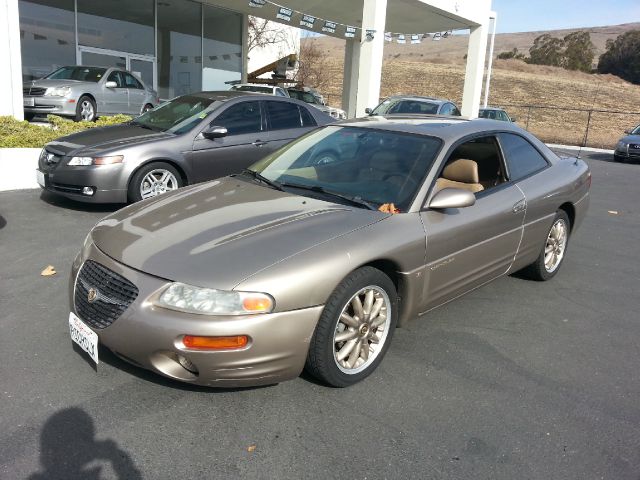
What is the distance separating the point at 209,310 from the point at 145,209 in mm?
1283

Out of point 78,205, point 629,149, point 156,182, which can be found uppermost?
point 629,149

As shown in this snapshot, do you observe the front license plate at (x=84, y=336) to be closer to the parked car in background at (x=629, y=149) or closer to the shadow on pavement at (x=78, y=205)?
the shadow on pavement at (x=78, y=205)

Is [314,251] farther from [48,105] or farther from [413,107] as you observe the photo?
[48,105]

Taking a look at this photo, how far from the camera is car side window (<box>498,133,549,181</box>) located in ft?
15.1

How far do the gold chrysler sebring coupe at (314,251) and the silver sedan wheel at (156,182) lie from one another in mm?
2886

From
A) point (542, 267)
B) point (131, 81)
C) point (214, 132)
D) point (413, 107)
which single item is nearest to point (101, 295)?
point (542, 267)

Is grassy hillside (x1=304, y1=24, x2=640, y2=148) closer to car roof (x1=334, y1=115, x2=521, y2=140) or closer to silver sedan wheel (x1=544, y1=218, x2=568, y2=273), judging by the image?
silver sedan wheel (x1=544, y1=218, x2=568, y2=273)

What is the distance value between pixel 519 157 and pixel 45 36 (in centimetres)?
1550

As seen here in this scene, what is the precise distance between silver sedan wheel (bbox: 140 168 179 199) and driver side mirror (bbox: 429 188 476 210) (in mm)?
4166

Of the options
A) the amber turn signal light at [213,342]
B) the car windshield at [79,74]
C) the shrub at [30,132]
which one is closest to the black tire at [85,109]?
the car windshield at [79,74]

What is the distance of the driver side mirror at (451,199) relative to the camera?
3557mm

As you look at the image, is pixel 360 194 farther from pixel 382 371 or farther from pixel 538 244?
pixel 538 244

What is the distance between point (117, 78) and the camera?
14.5 metres

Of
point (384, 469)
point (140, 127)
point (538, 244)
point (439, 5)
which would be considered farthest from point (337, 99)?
point (384, 469)
